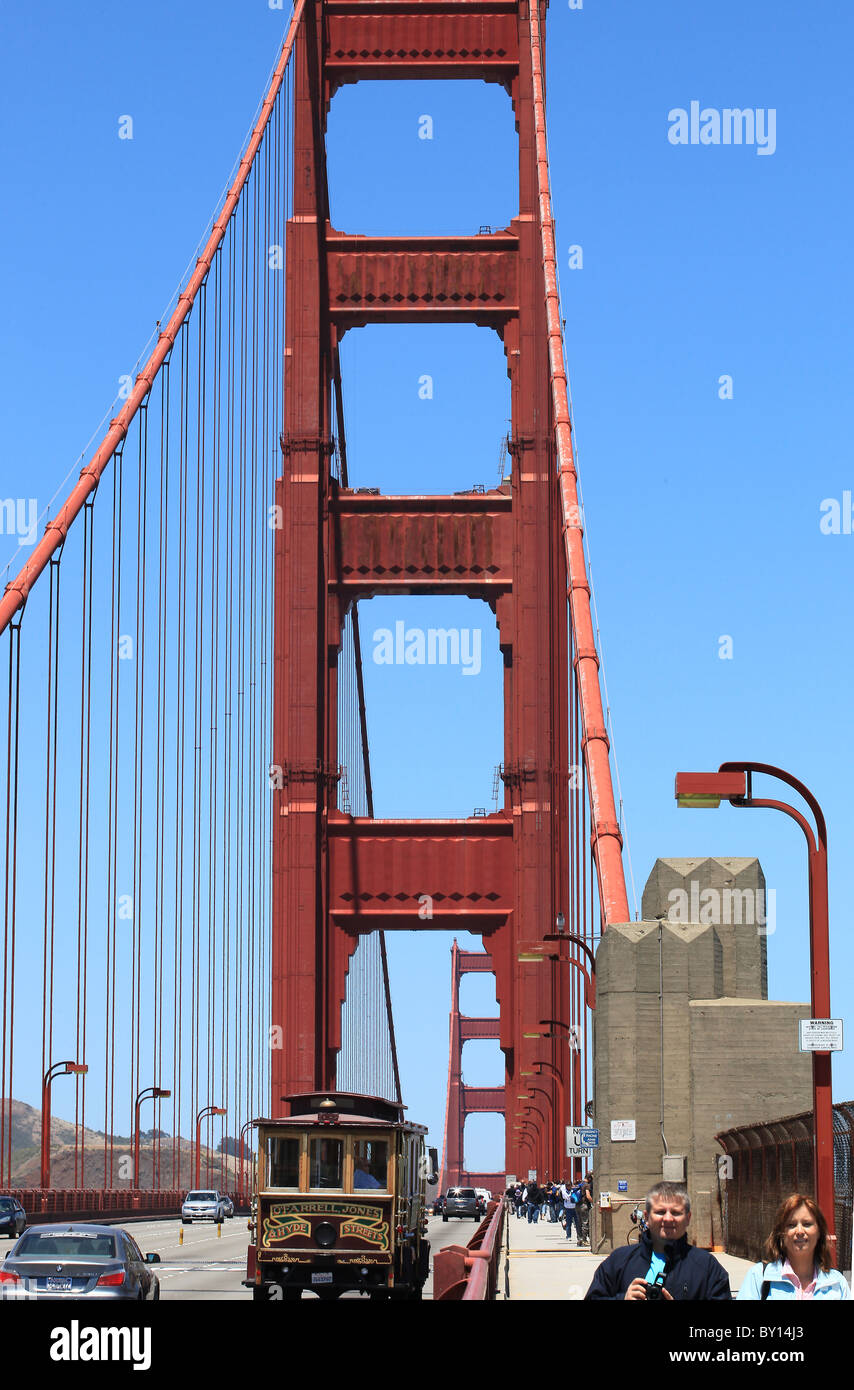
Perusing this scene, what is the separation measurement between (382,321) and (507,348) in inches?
139

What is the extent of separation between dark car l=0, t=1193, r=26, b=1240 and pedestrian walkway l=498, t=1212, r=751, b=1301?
33.4 ft

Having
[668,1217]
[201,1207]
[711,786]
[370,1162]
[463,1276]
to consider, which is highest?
[711,786]

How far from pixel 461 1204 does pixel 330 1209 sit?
52.9 metres

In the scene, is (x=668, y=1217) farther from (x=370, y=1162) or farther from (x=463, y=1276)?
(x=370, y=1162)

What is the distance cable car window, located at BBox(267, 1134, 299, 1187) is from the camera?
76.4 ft

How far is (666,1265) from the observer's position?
790 cm

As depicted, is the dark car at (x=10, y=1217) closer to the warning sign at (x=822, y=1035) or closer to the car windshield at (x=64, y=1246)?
the car windshield at (x=64, y=1246)

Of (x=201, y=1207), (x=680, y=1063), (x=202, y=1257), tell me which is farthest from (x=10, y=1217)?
(x=680, y=1063)

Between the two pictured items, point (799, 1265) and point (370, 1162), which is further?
point (370, 1162)
